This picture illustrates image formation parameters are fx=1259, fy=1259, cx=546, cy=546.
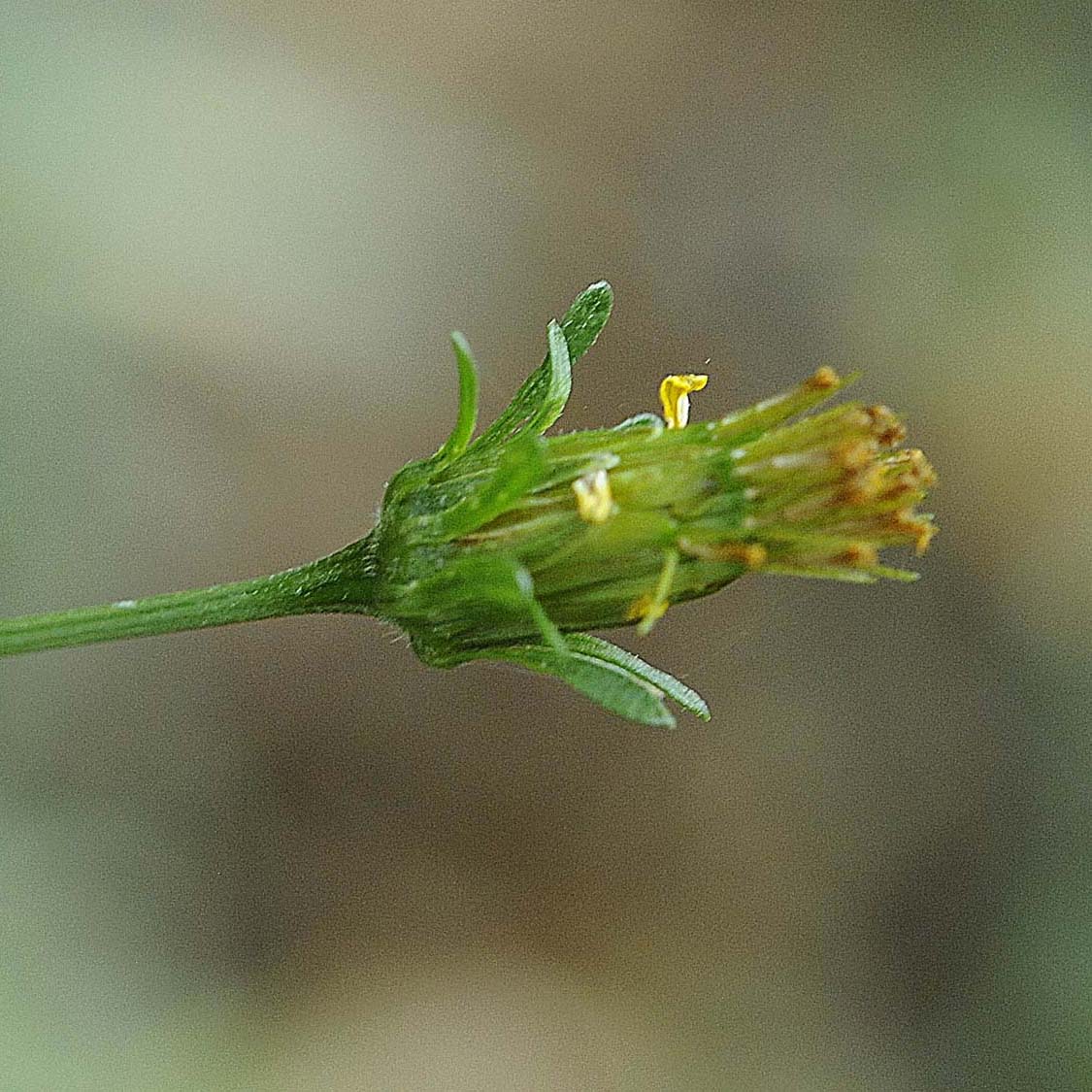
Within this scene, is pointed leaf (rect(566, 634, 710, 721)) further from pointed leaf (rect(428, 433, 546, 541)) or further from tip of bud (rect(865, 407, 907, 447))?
tip of bud (rect(865, 407, 907, 447))

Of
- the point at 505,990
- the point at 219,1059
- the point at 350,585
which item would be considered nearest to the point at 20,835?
the point at 219,1059

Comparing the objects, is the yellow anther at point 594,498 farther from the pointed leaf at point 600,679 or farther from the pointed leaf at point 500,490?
the pointed leaf at point 600,679

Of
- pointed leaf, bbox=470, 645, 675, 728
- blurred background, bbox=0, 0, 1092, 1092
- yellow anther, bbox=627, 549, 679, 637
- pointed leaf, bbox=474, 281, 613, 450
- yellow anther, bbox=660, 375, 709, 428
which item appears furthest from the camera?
blurred background, bbox=0, 0, 1092, 1092

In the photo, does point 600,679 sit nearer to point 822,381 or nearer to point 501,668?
point 822,381

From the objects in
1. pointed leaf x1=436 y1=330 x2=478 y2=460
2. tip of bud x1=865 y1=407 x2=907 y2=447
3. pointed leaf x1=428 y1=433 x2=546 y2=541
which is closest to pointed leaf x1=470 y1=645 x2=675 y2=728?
pointed leaf x1=428 y1=433 x2=546 y2=541

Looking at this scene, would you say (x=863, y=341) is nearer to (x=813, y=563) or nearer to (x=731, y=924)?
(x=731, y=924)

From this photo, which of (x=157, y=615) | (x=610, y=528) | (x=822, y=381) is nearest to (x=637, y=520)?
(x=610, y=528)

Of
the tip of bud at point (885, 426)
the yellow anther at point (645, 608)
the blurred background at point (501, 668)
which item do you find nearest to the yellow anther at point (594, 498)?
the yellow anther at point (645, 608)
